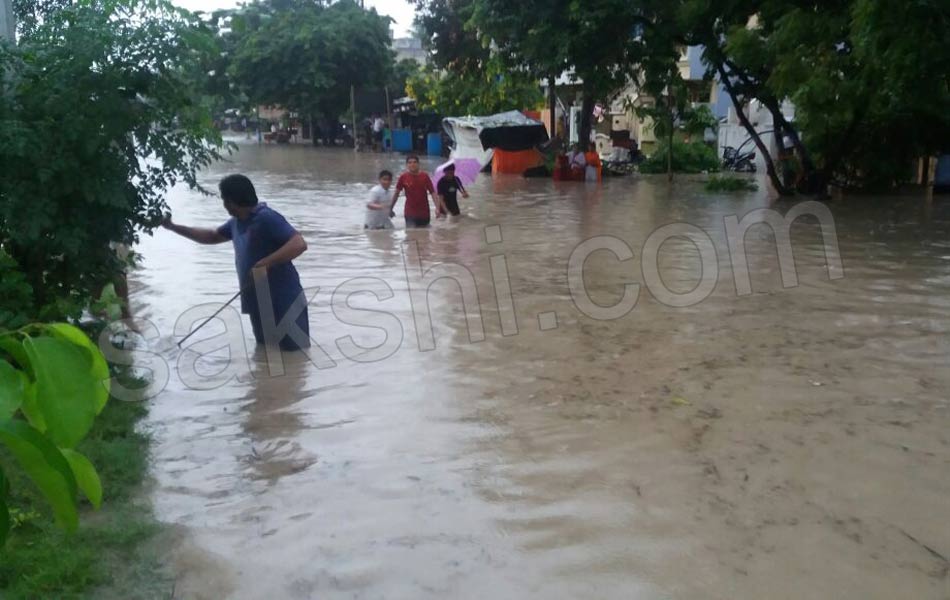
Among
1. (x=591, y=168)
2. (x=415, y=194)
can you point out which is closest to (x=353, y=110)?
(x=591, y=168)

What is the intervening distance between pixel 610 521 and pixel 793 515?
32.8 inches

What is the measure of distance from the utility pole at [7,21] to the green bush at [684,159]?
2229 centimetres

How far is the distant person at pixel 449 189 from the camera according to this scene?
15516 millimetres

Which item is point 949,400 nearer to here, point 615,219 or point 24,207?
point 24,207

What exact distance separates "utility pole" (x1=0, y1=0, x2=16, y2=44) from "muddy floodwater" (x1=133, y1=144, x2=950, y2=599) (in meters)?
2.48

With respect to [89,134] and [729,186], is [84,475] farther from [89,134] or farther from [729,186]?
[729,186]

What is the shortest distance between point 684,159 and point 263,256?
22934mm

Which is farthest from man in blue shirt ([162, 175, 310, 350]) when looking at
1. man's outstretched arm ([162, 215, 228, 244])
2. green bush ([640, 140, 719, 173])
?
green bush ([640, 140, 719, 173])

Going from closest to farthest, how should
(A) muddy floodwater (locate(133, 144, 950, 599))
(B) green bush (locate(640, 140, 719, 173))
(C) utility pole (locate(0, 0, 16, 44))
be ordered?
(A) muddy floodwater (locate(133, 144, 950, 599)), (C) utility pole (locate(0, 0, 16, 44)), (B) green bush (locate(640, 140, 719, 173))

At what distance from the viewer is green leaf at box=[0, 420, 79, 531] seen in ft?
4.07

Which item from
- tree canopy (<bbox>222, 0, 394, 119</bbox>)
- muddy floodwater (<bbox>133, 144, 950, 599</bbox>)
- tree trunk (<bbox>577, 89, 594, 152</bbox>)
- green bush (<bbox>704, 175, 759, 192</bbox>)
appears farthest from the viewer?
tree canopy (<bbox>222, 0, 394, 119</bbox>)

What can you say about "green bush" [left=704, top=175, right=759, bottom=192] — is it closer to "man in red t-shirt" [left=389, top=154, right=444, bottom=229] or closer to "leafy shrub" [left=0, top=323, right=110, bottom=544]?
"man in red t-shirt" [left=389, top=154, right=444, bottom=229]

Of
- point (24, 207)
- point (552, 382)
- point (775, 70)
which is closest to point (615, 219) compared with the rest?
point (775, 70)

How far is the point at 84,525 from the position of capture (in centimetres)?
396
